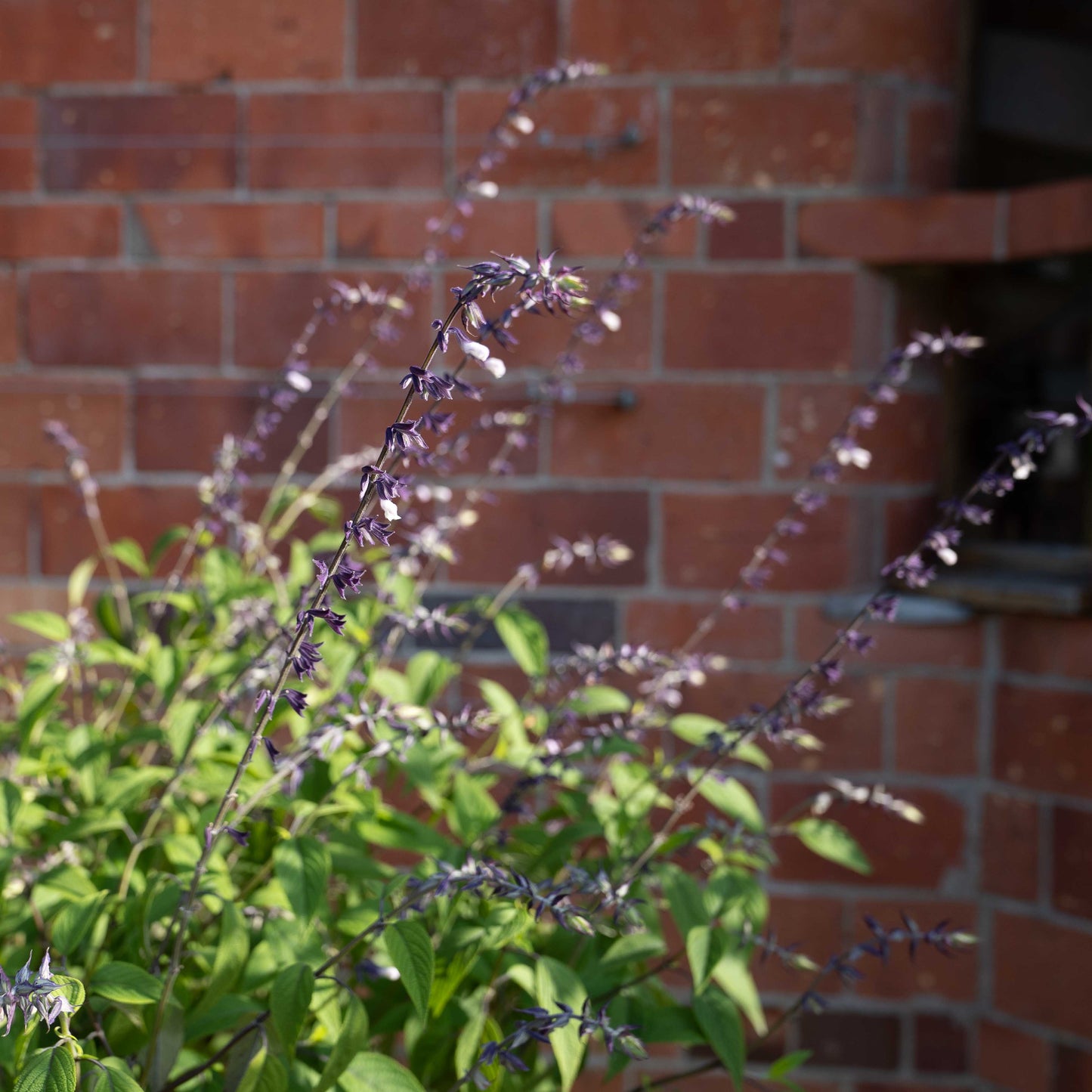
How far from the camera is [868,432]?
1.71 meters

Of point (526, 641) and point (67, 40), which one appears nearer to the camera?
point (526, 641)

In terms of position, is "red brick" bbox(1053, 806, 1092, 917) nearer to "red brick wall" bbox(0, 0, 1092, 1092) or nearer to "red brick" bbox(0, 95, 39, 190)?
"red brick wall" bbox(0, 0, 1092, 1092)

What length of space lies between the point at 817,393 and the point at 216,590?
34.9 inches

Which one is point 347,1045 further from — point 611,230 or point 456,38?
point 456,38

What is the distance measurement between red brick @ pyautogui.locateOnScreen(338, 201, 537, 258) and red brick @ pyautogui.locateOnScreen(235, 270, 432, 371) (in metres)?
0.04

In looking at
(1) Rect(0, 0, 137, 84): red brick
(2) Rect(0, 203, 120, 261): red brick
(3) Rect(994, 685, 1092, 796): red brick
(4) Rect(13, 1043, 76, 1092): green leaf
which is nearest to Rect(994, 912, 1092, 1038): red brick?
(3) Rect(994, 685, 1092, 796): red brick

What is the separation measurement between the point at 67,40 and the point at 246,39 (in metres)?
0.27

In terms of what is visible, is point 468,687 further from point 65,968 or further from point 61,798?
point 65,968

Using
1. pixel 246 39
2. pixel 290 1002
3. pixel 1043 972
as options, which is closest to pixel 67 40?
pixel 246 39

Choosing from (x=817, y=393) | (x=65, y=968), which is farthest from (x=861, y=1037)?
(x=65, y=968)

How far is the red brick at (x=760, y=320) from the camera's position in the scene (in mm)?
1684

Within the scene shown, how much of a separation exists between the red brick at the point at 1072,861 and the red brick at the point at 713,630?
0.45 meters

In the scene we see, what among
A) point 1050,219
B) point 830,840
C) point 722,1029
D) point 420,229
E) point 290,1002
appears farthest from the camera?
point 420,229

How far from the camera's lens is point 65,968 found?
845 mm
